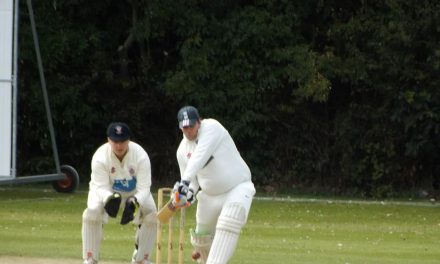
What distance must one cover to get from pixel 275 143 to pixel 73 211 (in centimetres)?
651

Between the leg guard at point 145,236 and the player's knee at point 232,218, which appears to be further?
the leg guard at point 145,236

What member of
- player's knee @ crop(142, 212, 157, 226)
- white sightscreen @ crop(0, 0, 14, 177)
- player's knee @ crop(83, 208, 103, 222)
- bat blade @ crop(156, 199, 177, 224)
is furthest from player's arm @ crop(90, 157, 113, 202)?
white sightscreen @ crop(0, 0, 14, 177)

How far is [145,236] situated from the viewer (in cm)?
1111

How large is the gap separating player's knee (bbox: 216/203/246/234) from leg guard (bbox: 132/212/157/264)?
1.13m

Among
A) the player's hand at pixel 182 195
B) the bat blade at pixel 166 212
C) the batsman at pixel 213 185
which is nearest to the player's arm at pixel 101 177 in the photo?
the batsman at pixel 213 185

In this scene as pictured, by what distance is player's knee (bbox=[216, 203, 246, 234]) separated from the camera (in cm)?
1005

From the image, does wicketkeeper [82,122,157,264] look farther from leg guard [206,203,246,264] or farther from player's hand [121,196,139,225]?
leg guard [206,203,246,264]

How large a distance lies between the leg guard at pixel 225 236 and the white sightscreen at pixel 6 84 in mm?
6784

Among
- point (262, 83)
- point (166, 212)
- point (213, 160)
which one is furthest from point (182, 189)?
point (262, 83)

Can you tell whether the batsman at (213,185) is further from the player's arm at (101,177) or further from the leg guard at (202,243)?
the player's arm at (101,177)

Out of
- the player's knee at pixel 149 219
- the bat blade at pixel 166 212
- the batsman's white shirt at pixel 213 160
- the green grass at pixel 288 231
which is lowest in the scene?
the green grass at pixel 288 231

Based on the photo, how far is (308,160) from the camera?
23.7 m

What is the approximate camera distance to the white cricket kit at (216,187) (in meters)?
10.0

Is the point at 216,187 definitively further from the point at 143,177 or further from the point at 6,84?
the point at 6,84
